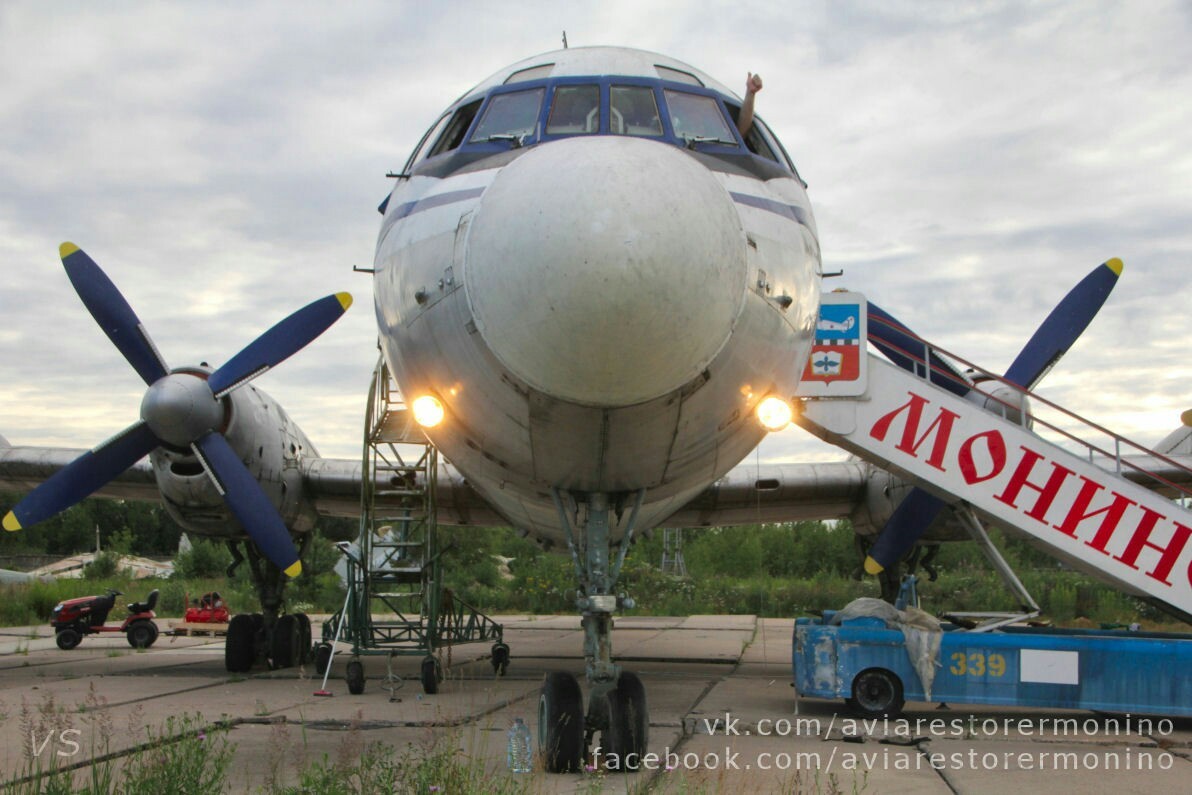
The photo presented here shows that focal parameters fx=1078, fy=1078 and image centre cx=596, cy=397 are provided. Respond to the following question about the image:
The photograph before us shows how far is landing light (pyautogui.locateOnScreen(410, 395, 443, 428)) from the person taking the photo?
592cm

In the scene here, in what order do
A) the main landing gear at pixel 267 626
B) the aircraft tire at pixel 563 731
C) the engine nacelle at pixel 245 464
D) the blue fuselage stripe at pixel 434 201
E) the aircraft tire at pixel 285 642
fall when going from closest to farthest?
1. the aircraft tire at pixel 563 731
2. the blue fuselage stripe at pixel 434 201
3. the engine nacelle at pixel 245 464
4. the main landing gear at pixel 267 626
5. the aircraft tire at pixel 285 642

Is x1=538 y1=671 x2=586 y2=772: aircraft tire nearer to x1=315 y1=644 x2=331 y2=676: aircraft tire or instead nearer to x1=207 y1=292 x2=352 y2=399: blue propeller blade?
x1=315 y1=644 x2=331 y2=676: aircraft tire

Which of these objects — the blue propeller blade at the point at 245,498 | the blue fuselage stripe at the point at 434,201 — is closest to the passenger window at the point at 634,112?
the blue fuselage stripe at the point at 434,201

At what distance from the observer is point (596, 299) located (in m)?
4.43

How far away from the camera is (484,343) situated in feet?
16.6

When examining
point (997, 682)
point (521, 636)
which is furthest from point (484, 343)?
point (521, 636)

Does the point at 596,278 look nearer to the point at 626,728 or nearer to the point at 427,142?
the point at 626,728

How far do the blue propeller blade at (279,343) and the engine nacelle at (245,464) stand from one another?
1.17 ft

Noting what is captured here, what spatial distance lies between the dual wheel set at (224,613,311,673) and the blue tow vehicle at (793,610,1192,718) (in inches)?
274

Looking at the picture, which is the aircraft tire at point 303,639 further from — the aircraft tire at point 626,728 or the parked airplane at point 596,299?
the aircraft tire at point 626,728

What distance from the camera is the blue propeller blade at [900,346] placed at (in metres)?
11.7

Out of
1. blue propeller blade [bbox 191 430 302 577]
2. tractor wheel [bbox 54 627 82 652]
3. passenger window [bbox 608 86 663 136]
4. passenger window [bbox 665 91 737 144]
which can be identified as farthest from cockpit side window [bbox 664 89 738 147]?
tractor wheel [bbox 54 627 82 652]

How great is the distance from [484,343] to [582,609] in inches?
70.6

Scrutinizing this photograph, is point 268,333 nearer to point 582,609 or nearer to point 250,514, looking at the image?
point 250,514
